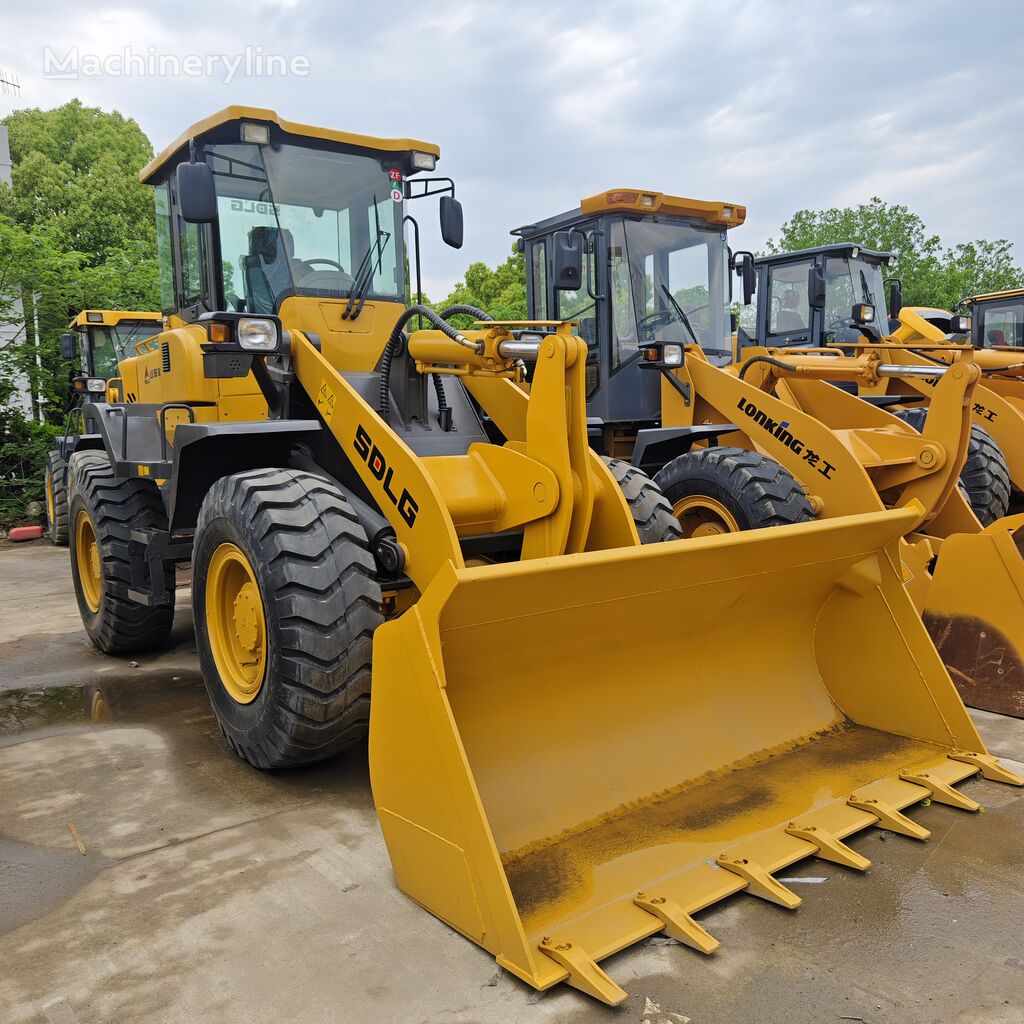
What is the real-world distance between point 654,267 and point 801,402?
1.55m

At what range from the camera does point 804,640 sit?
396 cm

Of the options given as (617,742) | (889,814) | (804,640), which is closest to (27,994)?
(617,742)

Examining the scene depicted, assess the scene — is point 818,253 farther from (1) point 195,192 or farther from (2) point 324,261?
(1) point 195,192

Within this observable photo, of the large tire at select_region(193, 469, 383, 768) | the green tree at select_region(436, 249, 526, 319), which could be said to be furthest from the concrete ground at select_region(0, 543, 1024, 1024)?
the green tree at select_region(436, 249, 526, 319)

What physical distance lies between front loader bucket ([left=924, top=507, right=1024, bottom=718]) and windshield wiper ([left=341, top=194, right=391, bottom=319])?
3.31 metres

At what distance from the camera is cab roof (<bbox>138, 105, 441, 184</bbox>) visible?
446 centimetres

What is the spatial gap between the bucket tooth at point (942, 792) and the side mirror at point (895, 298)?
297 inches

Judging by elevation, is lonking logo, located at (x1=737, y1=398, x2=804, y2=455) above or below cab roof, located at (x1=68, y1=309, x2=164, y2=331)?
below

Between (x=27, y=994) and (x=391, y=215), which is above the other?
(x=391, y=215)

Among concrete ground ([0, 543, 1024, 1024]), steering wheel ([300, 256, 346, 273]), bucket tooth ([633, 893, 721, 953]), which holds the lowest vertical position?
concrete ground ([0, 543, 1024, 1024])

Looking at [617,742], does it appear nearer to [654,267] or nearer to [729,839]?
[729,839]

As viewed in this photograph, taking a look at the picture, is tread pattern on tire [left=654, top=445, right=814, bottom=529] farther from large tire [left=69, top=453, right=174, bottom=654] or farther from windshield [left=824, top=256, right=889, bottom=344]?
windshield [left=824, top=256, right=889, bottom=344]

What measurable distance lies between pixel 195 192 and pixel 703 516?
3380 millimetres

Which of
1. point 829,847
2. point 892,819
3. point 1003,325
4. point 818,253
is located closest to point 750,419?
point 892,819
